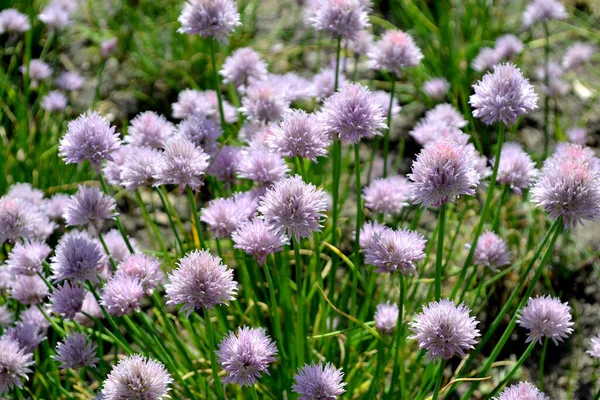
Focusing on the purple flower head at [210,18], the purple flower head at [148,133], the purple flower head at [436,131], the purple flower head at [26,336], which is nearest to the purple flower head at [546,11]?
the purple flower head at [436,131]

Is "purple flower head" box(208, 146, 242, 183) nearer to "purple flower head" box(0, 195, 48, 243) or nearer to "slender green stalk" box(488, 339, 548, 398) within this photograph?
"purple flower head" box(0, 195, 48, 243)

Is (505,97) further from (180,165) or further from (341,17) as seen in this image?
(180,165)

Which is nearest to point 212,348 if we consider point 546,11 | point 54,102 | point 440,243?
point 440,243

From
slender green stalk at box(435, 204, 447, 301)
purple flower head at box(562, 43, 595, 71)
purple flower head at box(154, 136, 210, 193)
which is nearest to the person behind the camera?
slender green stalk at box(435, 204, 447, 301)

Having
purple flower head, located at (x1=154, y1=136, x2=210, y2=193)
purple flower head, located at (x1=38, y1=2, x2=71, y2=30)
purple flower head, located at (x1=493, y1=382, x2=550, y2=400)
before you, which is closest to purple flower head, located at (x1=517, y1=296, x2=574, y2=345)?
purple flower head, located at (x1=493, y1=382, x2=550, y2=400)

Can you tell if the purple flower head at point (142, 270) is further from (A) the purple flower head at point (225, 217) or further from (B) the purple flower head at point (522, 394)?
(B) the purple flower head at point (522, 394)

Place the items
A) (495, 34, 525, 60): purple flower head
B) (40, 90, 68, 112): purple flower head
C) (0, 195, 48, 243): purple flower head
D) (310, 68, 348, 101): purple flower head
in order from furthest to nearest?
(40, 90, 68, 112): purple flower head, (495, 34, 525, 60): purple flower head, (310, 68, 348, 101): purple flower head, (0, 195, 48, 243): purple flower head
